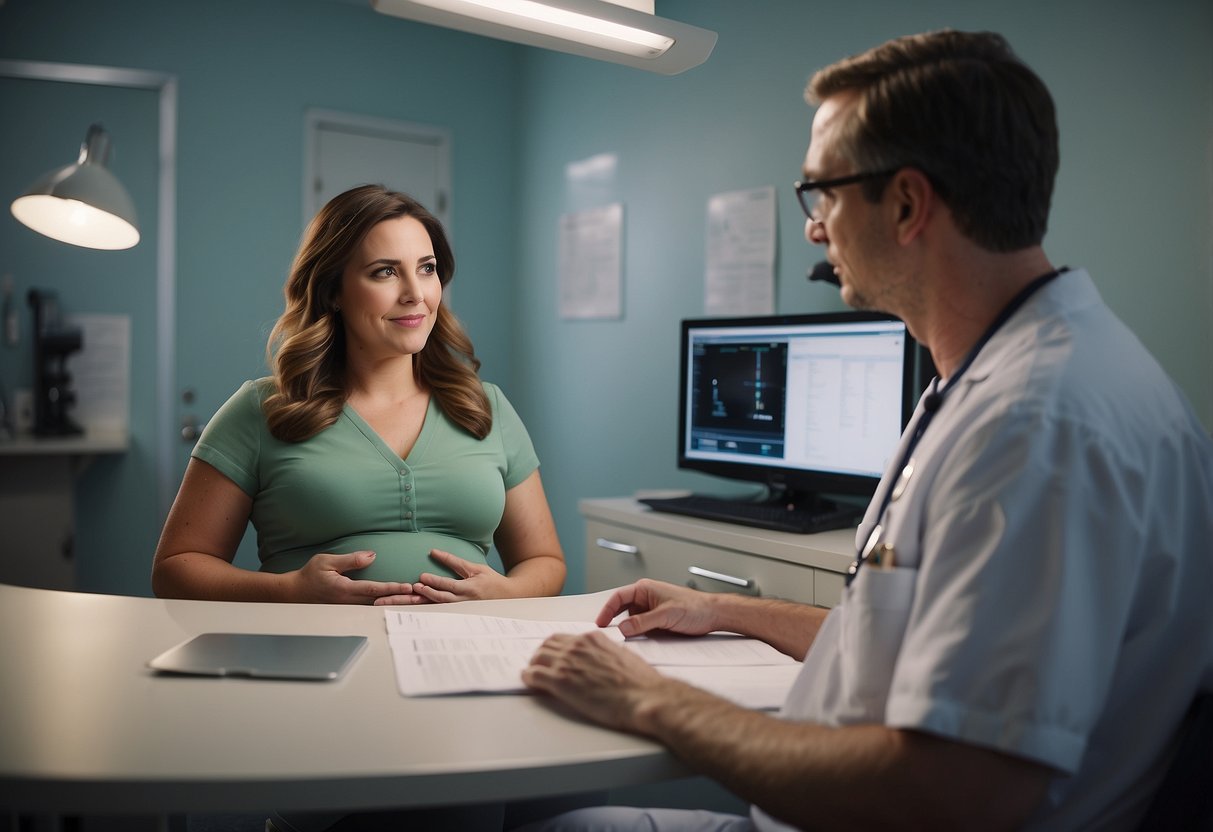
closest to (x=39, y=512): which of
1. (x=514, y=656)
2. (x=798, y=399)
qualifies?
(x=798, y=399)

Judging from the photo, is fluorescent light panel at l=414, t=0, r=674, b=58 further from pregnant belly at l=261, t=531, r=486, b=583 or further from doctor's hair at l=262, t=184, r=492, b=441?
pregnant belly at l=261, t=531, r=486, b=583

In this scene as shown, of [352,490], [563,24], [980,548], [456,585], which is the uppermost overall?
[563,24]

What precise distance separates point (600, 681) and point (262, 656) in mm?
406

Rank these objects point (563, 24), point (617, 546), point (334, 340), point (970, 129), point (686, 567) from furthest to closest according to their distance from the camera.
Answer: point (617, 546) → point (686, 567) → point (334, 340) → point (563, 24) → point (970, 129)

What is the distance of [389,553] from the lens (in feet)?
5.85

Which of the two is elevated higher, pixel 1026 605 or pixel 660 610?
pixel 1026 605

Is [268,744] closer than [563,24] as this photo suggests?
Yes

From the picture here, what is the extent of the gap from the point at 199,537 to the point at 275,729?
3.27 ft

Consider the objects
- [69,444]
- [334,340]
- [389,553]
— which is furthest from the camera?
[69,444]

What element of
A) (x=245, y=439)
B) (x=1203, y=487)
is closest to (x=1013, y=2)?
(x=1203, y=487)

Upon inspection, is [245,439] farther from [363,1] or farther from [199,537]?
[363,1]

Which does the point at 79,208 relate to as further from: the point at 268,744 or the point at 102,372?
the point at 268,744

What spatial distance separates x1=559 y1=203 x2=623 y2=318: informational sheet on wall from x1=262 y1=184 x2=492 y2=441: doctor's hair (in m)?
1.77

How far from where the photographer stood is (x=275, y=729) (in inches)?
34.9
